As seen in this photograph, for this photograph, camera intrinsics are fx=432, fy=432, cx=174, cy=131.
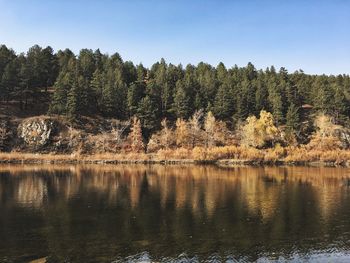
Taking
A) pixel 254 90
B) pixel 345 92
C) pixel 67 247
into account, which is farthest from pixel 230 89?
pixel 67 247

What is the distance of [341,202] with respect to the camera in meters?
52.5

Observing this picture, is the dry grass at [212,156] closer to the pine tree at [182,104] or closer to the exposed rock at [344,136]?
the exposed rock at [344,136]

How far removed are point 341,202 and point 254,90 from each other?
→ 324 feet

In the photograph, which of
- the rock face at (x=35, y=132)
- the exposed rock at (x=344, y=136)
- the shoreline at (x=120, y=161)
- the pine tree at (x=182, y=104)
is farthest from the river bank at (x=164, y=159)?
the pine tree at (x=182, y=104)

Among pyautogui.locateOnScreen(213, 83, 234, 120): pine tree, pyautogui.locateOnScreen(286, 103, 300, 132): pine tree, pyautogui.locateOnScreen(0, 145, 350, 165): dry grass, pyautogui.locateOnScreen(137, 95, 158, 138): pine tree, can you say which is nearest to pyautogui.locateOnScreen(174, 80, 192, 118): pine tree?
pyautogui.locateOnScreen(137, 95, 158, 138): pine tree

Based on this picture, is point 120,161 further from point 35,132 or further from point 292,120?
point 292,120

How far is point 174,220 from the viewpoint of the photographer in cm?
4197

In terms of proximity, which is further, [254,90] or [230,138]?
[254,90]

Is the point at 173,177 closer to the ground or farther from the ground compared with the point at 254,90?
closer to the ground

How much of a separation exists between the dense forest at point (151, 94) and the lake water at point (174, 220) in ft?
198

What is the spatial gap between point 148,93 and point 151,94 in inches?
44.8

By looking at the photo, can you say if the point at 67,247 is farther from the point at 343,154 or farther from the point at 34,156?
the point at 343,154

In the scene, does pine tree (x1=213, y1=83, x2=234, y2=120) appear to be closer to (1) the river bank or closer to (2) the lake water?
(1) the river bank

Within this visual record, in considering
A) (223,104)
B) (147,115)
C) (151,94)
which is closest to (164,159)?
(147,115)
